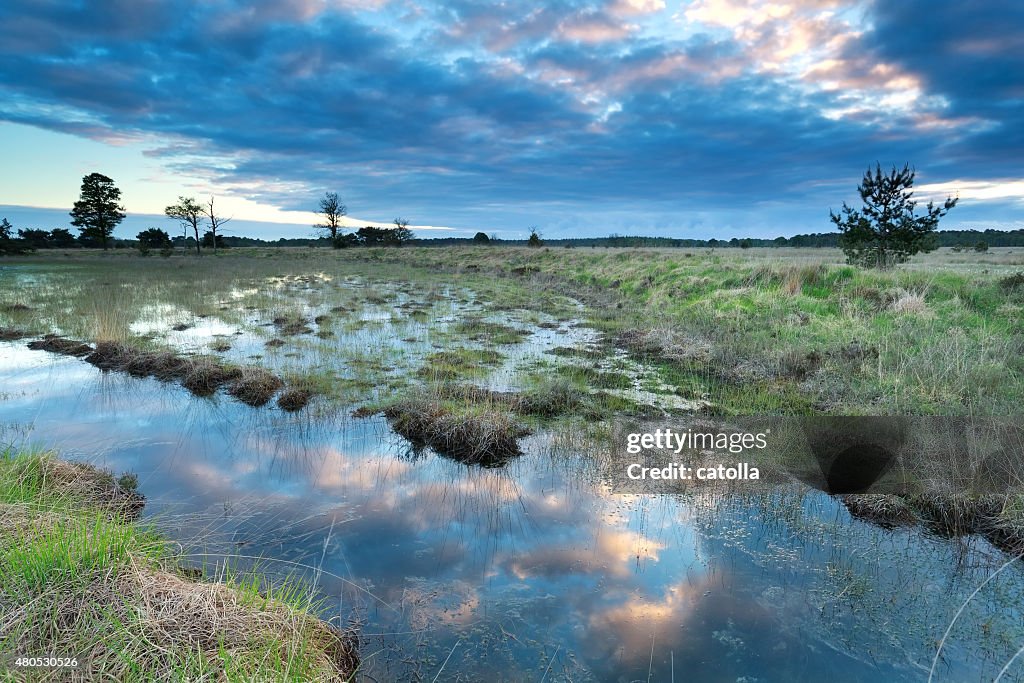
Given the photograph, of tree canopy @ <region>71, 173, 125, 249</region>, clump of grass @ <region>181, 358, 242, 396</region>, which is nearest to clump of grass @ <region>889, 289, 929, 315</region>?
clump of grass @ <region>181, 358, 242, 396</region>

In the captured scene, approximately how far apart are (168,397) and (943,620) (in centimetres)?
1252

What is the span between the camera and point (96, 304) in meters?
21.6

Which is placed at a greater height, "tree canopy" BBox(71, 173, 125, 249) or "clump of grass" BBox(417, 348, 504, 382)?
"tree canopy" BBox(71, 173, 125, 249)

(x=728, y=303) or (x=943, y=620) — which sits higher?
(x=728, y=303)

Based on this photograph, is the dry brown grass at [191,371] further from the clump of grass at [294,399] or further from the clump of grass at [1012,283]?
the clump of grass at [1012,283]

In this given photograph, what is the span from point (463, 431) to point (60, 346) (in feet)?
44.8

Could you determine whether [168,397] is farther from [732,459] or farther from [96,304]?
[96,304]

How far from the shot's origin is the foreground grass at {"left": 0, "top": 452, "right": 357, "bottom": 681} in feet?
10.6

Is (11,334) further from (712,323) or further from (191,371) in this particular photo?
(712,323)

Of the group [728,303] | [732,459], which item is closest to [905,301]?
[728,303]

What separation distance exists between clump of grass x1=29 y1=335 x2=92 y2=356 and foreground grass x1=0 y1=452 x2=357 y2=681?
12.5 meters

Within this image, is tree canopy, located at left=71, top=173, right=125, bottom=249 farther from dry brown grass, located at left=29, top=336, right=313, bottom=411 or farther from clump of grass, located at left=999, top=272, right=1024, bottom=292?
clump of grass, located at left=999, top=272, right=1024, bottom=292

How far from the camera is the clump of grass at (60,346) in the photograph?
47.4 ft

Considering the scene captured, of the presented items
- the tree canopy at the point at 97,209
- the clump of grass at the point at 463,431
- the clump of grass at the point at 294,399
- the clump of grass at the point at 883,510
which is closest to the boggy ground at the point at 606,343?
the clump of grass at the point at 463,431
